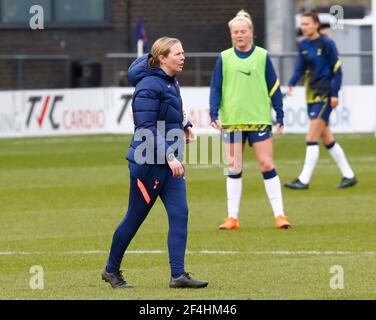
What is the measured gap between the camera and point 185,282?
1045cm

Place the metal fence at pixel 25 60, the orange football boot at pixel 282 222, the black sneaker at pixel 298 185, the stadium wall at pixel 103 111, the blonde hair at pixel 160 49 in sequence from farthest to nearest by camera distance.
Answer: the metal fence at pixel 25 60 < the stadium wall at pixel 103 111 < the black sneaker at pixel 298 185 < the orange football boot at pixel 282 222 < the blonde hair at pixel 160 49

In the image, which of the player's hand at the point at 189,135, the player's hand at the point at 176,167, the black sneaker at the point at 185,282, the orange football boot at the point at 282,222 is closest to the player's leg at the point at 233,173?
the orange football boot at the point at 282,222

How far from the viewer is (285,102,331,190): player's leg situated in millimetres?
18422

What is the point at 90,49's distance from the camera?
34219mm

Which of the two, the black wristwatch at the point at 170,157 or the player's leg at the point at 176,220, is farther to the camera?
the player's leg at the point at 176,220

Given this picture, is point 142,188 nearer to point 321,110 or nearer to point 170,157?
point 170,157

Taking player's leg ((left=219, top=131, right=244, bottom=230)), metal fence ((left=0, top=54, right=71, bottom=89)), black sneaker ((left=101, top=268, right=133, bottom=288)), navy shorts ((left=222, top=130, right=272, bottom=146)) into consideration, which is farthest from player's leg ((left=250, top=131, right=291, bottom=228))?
metal fence ((left=0, top=54, right=71, bottom=89))

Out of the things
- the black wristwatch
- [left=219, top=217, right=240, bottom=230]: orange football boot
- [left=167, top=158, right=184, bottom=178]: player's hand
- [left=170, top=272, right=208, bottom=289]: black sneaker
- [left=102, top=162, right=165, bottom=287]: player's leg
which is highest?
the black wristwatch

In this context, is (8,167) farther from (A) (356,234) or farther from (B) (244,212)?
(A) (356,234)

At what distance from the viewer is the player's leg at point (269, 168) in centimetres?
1441

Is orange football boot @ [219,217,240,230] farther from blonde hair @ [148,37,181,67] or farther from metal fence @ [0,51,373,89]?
metal fence @ [0,51,373,89]

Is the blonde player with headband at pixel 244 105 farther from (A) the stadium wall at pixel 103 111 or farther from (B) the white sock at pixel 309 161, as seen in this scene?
(A) the stadium wall at pixel 103 111

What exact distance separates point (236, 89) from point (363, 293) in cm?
464

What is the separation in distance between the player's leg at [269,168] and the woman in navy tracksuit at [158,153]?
12.5ft
